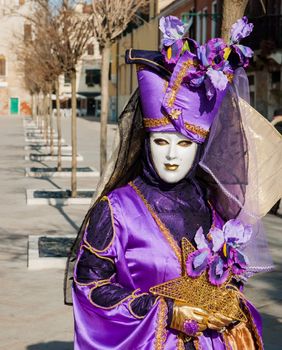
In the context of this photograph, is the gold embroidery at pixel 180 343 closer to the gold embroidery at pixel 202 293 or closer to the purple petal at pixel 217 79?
the gold embroidery at pixel 202 293

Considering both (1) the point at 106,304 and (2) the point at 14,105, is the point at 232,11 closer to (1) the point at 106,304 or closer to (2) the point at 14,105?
(1) the point at 106,304

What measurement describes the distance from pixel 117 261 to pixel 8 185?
13.5 metres

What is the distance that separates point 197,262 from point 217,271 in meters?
0.08

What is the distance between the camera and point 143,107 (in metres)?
2.82

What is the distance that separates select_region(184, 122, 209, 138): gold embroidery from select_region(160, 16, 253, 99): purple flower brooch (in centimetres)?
12

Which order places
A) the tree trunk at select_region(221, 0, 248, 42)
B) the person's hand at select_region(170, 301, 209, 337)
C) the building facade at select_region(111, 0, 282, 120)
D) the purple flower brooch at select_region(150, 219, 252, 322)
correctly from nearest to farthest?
the person's hand at select_region(170, 301, 209, 337), the purple flower brooch at select_region(150, 219, 252, 322), the tree trunk at select_region(221, 0, 248, 42), the building facade at select_region(111, 0, 282, 120)

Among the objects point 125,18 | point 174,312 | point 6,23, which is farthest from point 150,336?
point 6,23

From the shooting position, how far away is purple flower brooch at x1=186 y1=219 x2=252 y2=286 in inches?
106

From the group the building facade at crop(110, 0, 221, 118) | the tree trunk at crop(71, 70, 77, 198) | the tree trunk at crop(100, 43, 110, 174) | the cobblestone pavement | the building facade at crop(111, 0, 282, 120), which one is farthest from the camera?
the building facade at crop(110, 0, 221, 118)

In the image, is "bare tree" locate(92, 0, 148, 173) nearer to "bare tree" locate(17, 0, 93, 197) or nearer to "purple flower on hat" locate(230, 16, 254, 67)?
"bare tree" locate(17, 0, 93, 197)

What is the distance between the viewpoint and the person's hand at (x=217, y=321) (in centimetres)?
Answer: 258

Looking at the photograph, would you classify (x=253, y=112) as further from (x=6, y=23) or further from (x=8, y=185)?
(x=6, y=23)

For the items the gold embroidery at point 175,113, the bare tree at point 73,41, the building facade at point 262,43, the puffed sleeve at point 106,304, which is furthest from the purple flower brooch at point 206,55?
the building facade at point 262,43

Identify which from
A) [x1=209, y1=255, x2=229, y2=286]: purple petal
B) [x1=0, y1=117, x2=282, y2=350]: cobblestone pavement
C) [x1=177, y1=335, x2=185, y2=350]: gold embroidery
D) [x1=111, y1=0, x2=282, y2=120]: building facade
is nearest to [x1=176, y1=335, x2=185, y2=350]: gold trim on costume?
[x1=177, y1=335, x2=185, y2=350]: gold embroidery
